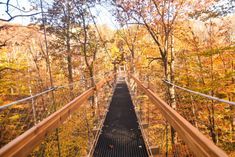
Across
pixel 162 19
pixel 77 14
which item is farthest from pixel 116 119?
pixel 77 14

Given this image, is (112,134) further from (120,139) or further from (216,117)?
(216,117)

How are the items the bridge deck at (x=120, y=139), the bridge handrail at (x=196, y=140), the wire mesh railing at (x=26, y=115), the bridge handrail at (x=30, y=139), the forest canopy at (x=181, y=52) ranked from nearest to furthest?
the bridge handrail at (x=196, y=140)
the bridge handrail at (x=30, y=139)
the bridge deck at (x=120, y=139)
the wire mesh railing at (x=26, y=115)
the forest canopy at (x=181, y=52)

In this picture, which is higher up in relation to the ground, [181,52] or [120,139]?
[181,52]

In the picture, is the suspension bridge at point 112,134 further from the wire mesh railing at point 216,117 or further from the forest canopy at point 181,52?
the wire mesh railing at point 216,117

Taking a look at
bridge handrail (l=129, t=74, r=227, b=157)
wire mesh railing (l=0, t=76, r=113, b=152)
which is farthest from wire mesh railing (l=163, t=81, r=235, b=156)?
bridge handrail (l=129, t=74, r=227, b=157)

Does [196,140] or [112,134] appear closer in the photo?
[196,140]

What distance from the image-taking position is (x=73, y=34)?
12.6 m

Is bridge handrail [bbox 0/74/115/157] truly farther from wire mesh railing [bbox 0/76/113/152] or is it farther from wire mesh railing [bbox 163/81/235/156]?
wire mesh railing [bbox 163/81/235/156]

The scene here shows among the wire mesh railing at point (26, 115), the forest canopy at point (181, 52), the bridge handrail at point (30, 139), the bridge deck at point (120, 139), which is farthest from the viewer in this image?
the forest canopy at point (181, 52)

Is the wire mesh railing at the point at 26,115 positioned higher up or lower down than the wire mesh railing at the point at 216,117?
higher up

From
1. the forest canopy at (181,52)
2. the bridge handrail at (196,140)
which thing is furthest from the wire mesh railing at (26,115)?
the bridge handrail at (196,140)

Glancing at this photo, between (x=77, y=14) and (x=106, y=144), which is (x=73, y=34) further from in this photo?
(x=106, y=144)

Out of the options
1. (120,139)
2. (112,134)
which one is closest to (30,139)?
(120,139)

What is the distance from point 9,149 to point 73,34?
471 inches
